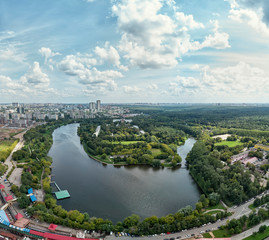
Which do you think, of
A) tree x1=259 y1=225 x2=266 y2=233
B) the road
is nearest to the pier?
the road

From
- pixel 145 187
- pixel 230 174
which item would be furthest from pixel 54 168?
pixel 230 174

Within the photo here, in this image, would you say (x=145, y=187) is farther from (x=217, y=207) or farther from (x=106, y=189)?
(x=217, y=207)

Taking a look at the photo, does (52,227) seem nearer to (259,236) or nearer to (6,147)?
(259,236)

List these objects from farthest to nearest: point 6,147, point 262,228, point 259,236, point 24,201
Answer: point 6,147
point 24,201
point 262,228
point 259,236

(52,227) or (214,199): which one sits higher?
(214,199)

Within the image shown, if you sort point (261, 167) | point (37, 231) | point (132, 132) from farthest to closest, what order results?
point (132, 132), point (261, 167), point (37, 231)

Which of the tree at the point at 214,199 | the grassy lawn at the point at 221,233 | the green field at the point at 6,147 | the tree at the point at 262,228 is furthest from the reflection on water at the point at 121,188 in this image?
the green field at the point at 6,147

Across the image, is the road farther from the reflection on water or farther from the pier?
the pier

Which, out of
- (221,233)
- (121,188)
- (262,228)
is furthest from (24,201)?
(262,228)
